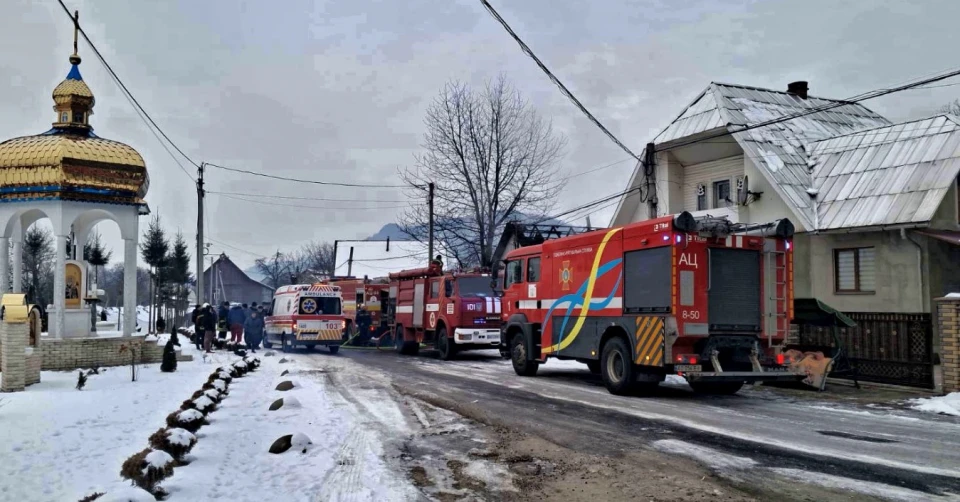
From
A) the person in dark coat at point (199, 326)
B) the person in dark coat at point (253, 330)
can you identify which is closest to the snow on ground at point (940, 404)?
the person in dark coat at point (199, 326)

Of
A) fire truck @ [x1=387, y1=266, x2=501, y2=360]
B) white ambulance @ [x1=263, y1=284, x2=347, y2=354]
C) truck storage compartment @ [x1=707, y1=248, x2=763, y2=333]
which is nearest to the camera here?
truck storage compartment @ [x1=707, y1=248, x2=763, y2=333]

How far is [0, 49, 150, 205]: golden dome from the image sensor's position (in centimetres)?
1683

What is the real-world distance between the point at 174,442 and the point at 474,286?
53.8 ft

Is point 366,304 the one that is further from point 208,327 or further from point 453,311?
point 453,311

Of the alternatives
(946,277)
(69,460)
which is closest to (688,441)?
(69,460)

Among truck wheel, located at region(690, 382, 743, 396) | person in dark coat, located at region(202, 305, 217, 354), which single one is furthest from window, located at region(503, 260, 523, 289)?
person in dark coat, located at region(202, 305, 217, 354)

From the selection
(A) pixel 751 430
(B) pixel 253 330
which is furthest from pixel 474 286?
(A) pixel 751 430

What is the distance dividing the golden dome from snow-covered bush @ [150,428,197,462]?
11193mm

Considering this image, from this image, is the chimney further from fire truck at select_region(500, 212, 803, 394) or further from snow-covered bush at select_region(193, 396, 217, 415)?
snow-covered bush at select_region(193, 396, 217, 415)

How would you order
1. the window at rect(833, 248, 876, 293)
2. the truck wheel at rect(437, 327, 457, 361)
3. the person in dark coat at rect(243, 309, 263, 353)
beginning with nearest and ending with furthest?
the window at rect(833, 248, 876, 293) → the truck wheel at rect(437, 327, 457, 361) → the person in dark coat at rect(243, 309, 263, 353)

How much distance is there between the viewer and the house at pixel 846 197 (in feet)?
53.0

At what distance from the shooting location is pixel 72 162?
667 inches

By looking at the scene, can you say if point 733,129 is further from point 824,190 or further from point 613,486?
point 613,486

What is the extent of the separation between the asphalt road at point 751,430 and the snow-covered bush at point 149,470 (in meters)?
4.42
